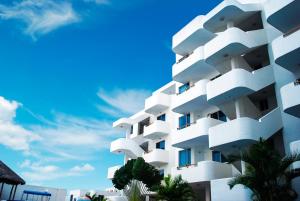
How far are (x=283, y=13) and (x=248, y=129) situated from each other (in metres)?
7.29

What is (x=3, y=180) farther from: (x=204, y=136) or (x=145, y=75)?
(x=145, y=75)

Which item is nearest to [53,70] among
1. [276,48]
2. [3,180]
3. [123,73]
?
[123,73]

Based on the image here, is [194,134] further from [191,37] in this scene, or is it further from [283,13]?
[283,13]

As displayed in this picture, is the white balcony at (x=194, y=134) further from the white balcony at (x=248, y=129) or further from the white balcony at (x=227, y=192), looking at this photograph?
the white balcony at (x=227, y=192)

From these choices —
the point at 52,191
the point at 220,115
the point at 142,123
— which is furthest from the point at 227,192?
the point at 52,191

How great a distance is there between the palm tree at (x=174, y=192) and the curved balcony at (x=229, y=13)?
1227 centimetres

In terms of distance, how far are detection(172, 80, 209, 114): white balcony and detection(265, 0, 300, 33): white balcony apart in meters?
7.52

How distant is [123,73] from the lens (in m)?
33.2

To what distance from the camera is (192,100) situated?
25.1 m

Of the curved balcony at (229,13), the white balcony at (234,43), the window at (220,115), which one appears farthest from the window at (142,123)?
the curved balcony at (229,13)

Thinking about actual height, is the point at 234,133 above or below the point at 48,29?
below

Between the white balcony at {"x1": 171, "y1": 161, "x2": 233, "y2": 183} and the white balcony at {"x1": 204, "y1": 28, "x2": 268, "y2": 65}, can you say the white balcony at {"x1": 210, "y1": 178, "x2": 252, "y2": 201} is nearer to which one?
the white balcony at {"x1": 171, "y1": 161, "x2": 233, "y2": 183}

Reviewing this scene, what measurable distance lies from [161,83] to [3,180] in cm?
2082

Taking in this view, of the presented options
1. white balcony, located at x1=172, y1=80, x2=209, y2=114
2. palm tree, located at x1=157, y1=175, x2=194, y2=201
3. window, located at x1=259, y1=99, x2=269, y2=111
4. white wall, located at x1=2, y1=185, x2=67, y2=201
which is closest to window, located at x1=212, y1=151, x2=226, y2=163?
white balcony, located at x1=172, y1=80, x2=209, y2=114
